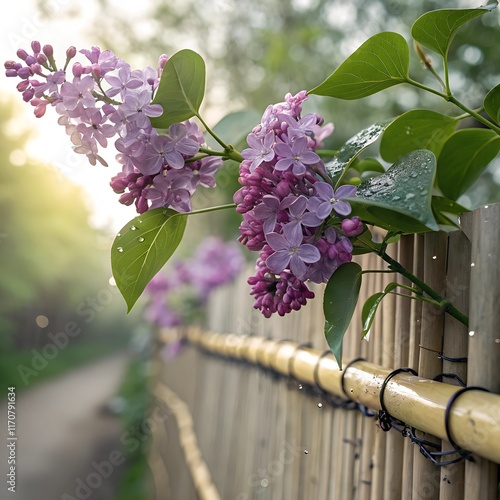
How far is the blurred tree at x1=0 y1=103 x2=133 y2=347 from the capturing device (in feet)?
29.0

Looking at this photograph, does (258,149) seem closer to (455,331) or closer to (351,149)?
(351,149)

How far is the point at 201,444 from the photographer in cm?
292

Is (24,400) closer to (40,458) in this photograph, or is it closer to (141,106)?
(40,458)

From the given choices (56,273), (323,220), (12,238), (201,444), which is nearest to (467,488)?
(323,220)

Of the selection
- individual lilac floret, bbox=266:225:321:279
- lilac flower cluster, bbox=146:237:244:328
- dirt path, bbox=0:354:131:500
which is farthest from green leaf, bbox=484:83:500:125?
dirt path, bbox=0:354:131:500

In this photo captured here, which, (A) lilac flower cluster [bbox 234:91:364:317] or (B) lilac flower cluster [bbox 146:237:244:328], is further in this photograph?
(B) lilac flower cluster [bbox 146:237:244:328]

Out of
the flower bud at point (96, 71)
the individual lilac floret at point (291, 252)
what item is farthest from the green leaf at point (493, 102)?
the flower bud at point (96, 71)

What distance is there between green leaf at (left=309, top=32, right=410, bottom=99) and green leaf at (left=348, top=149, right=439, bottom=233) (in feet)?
0.43

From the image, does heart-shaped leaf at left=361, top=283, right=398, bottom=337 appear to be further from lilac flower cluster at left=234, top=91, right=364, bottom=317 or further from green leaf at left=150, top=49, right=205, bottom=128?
green leaf at left=150, top=49, right=205, bottom=128

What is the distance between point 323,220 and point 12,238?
10.6 m

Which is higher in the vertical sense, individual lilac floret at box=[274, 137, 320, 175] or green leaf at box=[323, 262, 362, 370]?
individual lilac floret at box=[274, 137, 320, 175]

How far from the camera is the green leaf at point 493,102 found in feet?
2.19

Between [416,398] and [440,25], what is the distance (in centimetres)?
39

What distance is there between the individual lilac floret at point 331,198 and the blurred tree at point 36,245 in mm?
7403
